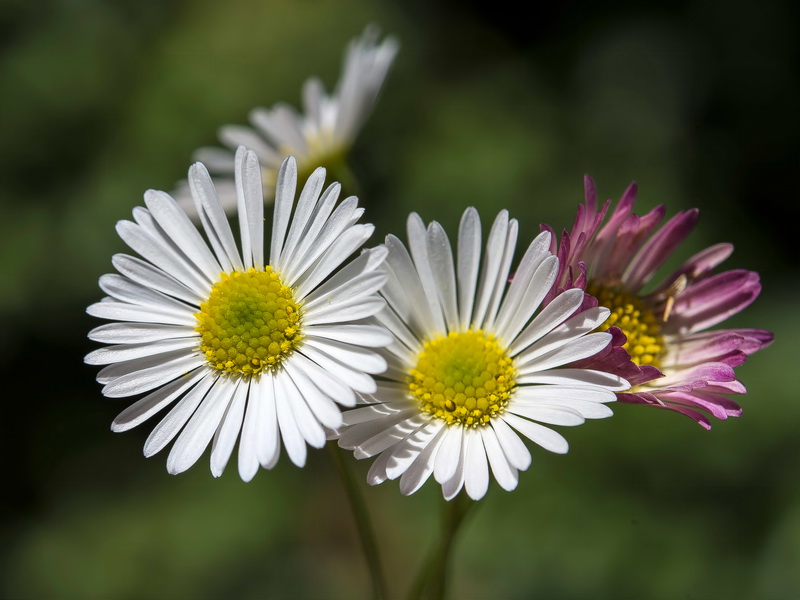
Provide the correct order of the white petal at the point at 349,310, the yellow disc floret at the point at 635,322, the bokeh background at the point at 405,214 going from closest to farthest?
the white petal at the point at 349,310, the yellow disc floret at the point at 635,322, the bokeh background at the point at 405,214

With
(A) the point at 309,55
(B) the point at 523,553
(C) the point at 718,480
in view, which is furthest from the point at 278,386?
(A) the point at 309,55

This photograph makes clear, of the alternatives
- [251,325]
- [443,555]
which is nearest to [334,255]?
[251,325]

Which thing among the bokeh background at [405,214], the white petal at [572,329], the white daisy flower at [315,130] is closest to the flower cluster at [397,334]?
the white petal at [572,329]

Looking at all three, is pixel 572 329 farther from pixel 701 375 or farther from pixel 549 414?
pixel 701 375

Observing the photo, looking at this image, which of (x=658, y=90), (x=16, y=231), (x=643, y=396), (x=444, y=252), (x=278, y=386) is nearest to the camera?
(x=643, y=396)

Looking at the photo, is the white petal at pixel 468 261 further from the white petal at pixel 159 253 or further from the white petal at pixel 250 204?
the white petal at pixel 159 253

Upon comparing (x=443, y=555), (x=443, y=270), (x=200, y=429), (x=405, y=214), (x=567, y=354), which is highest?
(x=405, y=214)

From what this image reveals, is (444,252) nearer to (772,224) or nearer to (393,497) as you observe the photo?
(393,497)
